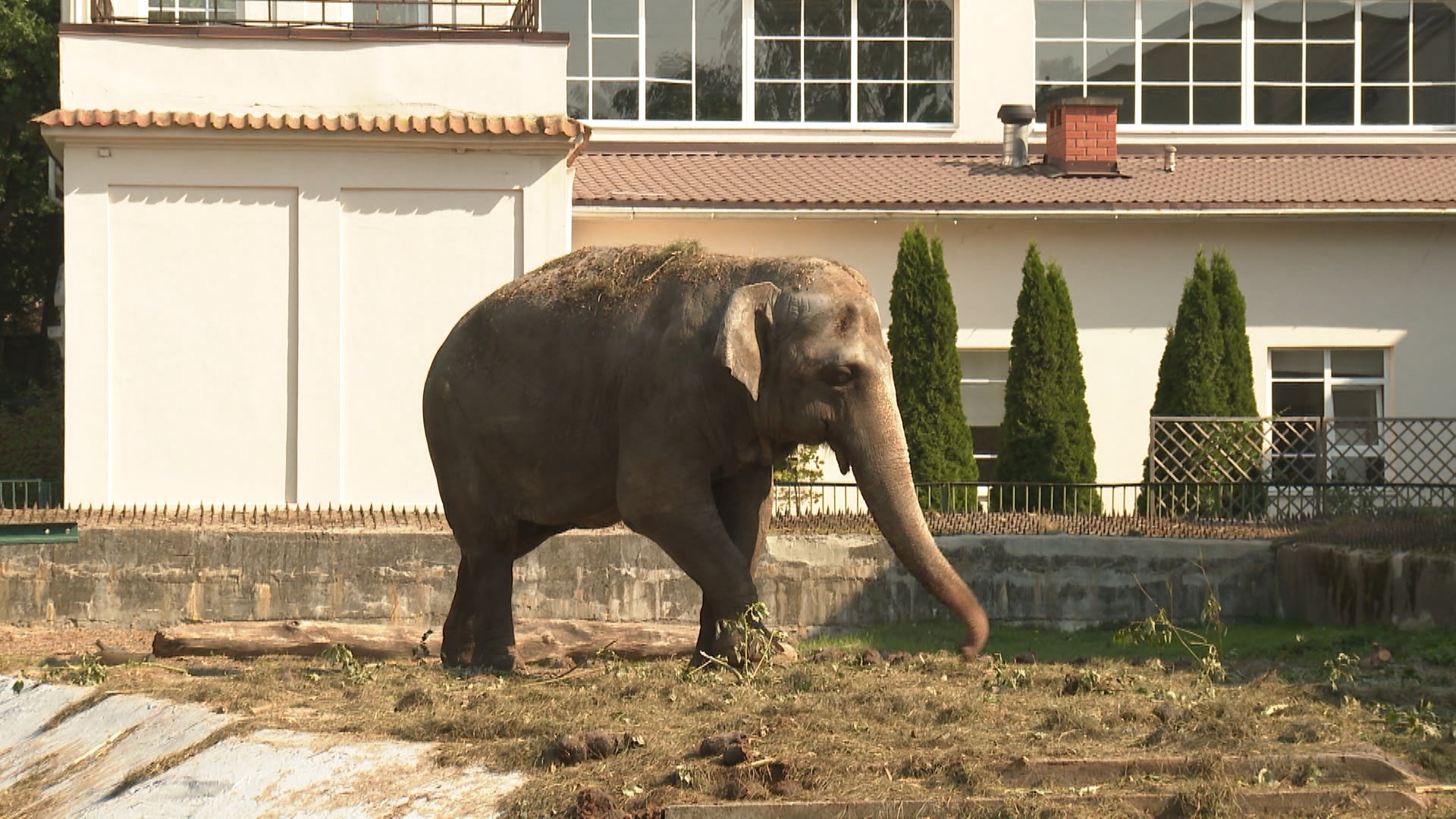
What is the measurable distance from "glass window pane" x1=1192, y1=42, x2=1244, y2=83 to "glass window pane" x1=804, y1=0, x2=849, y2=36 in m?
5.49

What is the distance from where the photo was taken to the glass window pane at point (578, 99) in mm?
29172

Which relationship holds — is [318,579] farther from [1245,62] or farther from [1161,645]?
[1245,62]

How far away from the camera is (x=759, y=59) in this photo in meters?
29.8

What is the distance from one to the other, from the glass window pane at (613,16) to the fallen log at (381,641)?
17.2 metres

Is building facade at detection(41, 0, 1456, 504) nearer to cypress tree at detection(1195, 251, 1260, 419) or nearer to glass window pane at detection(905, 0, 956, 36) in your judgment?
glass window pane at detection(905, 0, 956, 36)

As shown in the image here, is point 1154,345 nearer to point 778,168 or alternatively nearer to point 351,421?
point 778,168

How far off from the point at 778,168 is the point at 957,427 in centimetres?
612

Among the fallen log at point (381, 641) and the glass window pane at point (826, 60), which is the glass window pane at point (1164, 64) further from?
the fallen log at point (381, 641)

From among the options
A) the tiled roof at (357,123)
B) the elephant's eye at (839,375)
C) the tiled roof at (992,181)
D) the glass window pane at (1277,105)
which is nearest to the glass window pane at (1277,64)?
the glass window pane at (1277,105)

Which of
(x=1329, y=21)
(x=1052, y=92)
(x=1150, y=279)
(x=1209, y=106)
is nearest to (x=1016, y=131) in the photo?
(x=1052, y=92)

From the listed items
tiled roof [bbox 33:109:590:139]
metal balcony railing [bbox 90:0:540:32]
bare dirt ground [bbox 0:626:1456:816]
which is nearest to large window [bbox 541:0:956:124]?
metal balcony railing [bbox 90:0:540:32]

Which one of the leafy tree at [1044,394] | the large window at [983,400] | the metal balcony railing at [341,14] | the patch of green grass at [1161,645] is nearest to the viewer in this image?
the patch of green grass at [1161,645]

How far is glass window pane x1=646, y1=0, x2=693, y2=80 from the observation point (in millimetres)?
29469

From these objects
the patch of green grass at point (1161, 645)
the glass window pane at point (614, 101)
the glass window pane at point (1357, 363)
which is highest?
the glass window pane at point (614, 101)
